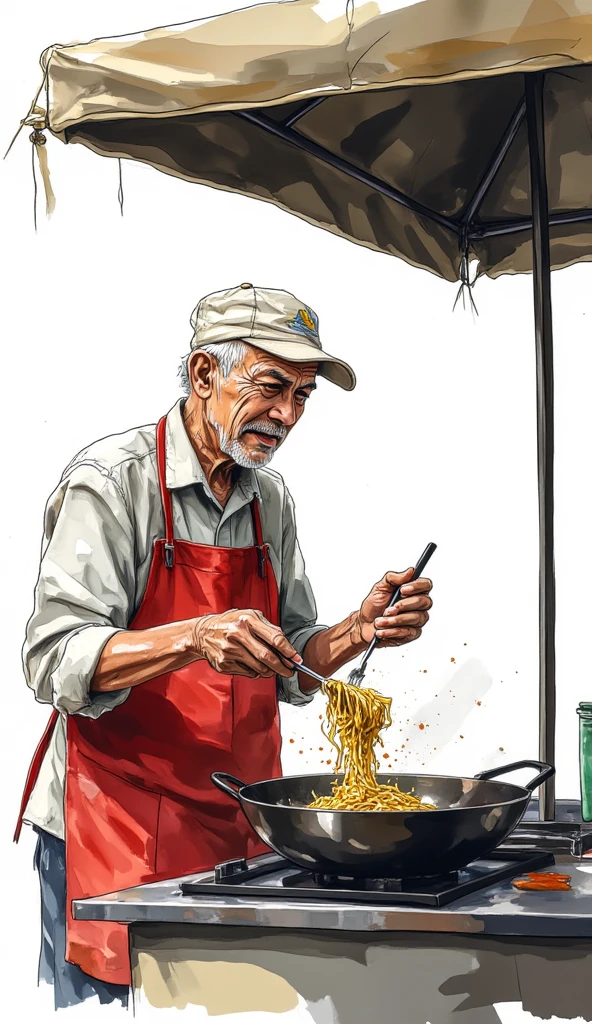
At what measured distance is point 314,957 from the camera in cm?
200

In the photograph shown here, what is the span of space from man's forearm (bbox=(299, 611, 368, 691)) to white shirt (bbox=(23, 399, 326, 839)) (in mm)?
40

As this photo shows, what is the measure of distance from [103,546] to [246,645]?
0.61 metres

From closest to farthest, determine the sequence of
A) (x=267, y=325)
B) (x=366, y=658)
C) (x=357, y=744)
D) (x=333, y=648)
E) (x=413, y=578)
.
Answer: (x=357, y=744)
(x=366, y=658)
(x=413, y=578)
(x=267, y=325)
(x=333, y=648)

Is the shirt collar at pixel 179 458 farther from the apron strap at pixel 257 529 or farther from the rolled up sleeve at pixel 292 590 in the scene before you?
the rolled up sleeve at pixel 292 590

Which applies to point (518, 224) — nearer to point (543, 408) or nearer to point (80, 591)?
point (543, 408)

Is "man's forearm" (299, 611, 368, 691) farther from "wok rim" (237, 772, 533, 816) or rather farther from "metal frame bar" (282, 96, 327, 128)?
"metal frame bar" (282, 96, 327, 128)

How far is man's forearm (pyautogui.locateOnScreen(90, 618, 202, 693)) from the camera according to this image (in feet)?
8.29

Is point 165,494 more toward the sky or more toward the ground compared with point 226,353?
more toward the ground

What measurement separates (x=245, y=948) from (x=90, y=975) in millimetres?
935

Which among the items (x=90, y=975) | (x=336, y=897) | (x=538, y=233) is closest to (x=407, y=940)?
(x=336, y=897)

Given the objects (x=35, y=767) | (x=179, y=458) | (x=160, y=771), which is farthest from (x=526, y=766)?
(x=35, y=767)

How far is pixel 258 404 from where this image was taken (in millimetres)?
2914

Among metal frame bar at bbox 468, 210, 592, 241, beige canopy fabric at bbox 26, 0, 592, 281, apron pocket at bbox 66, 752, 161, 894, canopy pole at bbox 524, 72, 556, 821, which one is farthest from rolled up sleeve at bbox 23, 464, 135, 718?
metal frame bar at bbox 468, 210, 592, 241

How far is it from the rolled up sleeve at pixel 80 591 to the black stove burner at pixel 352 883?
1.69 ft
